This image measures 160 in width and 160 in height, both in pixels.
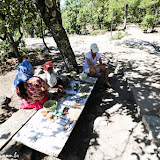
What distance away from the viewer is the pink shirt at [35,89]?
2.61 metres

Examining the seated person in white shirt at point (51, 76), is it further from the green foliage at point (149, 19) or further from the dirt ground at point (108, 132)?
the green foliage at point (149, 19)

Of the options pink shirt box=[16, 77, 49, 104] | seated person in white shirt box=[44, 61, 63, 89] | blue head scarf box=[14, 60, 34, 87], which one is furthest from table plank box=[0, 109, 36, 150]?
seated person in white shirt box=[44, 61, 63, 89]

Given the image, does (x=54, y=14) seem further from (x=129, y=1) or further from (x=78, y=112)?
(x=129, y=1)

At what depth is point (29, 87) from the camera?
2.67 m

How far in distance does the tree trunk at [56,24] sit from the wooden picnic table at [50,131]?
183 centimetres

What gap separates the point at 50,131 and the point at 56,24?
115 inches

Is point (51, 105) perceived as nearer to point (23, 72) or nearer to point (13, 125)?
point (13, 125)

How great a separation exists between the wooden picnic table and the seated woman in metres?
0.28

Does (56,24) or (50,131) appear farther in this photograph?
(56,24)

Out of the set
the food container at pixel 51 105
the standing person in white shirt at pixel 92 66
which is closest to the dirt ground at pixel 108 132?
the standing person in white shirt at pixel 92 66

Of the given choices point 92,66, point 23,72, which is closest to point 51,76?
point 23,72

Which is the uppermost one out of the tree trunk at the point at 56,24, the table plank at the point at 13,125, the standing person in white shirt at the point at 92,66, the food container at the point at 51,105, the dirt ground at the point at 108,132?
the tree trunk at the point at 56,24

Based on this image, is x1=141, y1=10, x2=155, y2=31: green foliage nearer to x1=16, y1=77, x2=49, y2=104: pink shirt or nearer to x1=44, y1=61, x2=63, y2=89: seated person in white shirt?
x1=44, y1=61, x2=63, y2=89: seated person in white shirt

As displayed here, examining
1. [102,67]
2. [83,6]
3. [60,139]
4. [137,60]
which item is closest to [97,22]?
[83,6]
